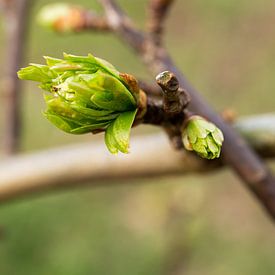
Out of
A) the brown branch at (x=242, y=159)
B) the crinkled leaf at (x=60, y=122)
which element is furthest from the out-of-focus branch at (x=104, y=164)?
the crinkled leaf at (x=60, y=122)

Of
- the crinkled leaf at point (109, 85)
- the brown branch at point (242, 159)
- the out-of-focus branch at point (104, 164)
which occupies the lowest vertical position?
the out-of-focus branch at point (104, 164)

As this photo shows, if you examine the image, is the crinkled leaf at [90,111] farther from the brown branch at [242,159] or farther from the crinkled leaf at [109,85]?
the brown branch at [242,159]

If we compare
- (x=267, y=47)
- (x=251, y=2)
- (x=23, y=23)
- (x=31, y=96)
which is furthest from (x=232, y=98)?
(x=23, y=23)

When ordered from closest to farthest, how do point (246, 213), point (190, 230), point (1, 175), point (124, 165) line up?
point (124, 165) → point (1, 175) → point (190, 230) → point (246, 213)

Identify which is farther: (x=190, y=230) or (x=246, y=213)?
(x=246, y=213)

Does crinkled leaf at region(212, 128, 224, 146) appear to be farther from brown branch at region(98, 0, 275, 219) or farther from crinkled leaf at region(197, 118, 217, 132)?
brown branch at region(98, 0, 275, 219)

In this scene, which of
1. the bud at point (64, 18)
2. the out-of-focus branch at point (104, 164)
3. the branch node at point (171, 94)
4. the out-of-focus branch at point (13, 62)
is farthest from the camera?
the out-of-focus branch at point (13, 62)

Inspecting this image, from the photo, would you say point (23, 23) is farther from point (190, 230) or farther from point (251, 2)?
point (251, 2)
